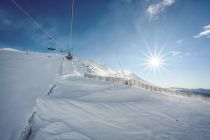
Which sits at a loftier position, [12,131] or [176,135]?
[176,135]

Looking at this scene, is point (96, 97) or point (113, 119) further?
point (96, 97)

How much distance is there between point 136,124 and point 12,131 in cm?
1026

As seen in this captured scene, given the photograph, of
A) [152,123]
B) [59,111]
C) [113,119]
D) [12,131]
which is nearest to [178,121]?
[152,123]

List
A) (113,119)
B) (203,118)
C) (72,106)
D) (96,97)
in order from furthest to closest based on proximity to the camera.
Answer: (96,97), (72,106), (203,118), (113,119)

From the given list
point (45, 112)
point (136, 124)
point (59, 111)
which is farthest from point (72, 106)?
point (136, 124)

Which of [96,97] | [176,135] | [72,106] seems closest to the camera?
[176,135]

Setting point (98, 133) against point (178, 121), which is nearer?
point (98, 133)

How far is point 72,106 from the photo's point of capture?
13242 mm

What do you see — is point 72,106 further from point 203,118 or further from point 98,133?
point 203,118

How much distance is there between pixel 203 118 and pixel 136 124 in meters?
5.74

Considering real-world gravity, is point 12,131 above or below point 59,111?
below

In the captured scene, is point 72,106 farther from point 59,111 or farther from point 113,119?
point 113,119

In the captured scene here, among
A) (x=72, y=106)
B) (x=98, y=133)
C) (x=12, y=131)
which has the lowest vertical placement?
(x=12, y=131)

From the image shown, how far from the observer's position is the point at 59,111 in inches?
495
